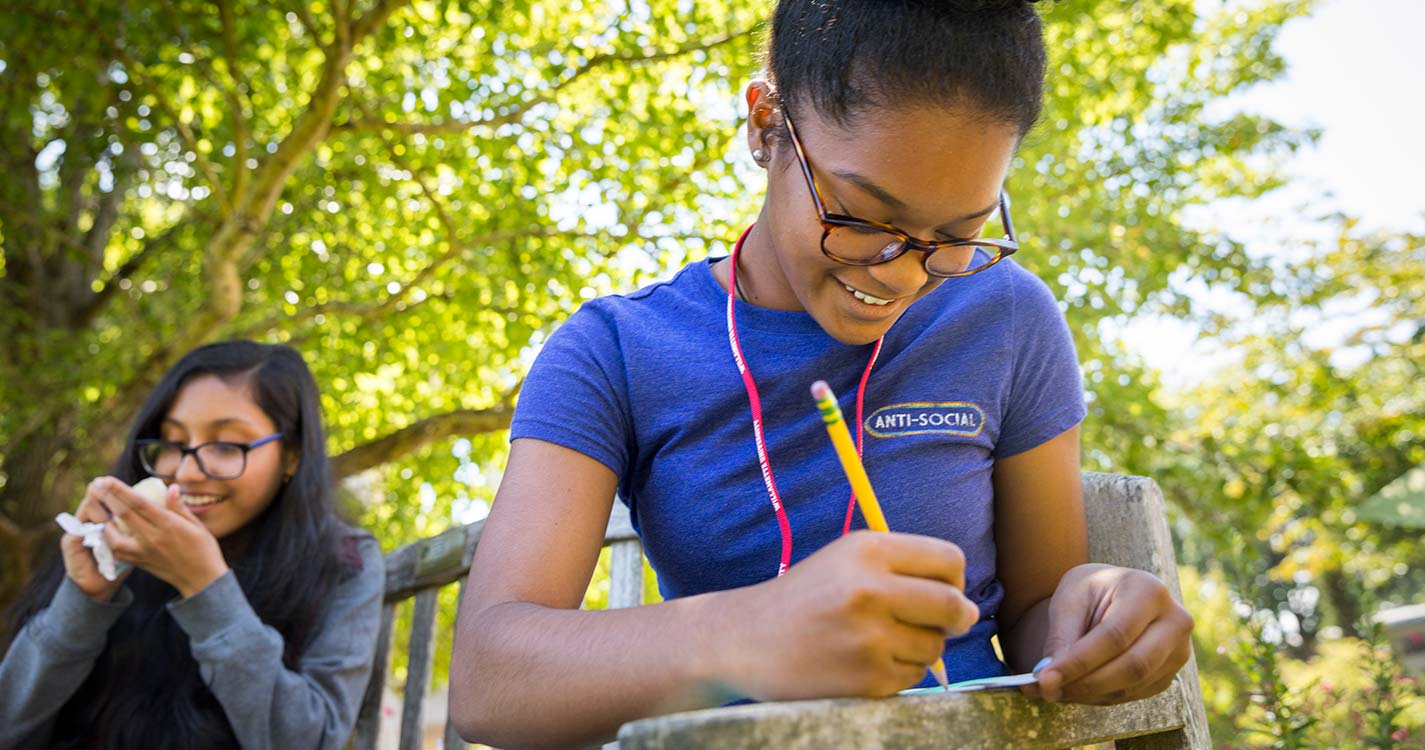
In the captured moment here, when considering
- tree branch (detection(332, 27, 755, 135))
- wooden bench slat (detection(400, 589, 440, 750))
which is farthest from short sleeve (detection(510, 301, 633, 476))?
tree branch (detection(332, 27, 755, 135))

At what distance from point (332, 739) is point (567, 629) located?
4.95ft

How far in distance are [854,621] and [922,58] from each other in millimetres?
678

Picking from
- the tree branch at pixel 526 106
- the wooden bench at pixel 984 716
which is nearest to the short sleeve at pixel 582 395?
the wooden bench at pixel 984 716

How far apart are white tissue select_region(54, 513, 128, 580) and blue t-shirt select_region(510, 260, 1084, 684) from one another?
1.26m

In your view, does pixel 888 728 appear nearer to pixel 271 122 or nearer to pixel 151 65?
pixel 151 65

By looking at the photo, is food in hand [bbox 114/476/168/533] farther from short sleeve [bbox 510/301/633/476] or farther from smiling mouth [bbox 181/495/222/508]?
short sleeve [bbox 510/301/633/476]

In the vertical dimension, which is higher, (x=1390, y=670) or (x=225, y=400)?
(x=225, y=400)

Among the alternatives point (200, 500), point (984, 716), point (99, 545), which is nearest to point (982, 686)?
point (984, 716)

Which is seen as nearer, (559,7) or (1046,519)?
(1046,519)

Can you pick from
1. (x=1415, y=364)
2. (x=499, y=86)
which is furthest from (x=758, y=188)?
(x=1415, y=364)

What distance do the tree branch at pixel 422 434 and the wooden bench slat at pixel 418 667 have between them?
342 cm

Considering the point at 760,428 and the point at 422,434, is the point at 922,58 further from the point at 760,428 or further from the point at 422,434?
the point at 422,434

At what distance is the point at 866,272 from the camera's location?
127 centimetres

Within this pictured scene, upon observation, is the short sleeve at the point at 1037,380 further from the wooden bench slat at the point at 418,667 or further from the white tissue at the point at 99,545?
the white tissue at the point at 99,545
